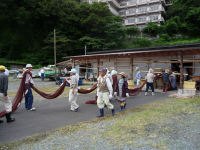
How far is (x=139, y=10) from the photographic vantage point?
51.9 meters

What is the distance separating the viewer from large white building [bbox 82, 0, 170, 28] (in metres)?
48.3

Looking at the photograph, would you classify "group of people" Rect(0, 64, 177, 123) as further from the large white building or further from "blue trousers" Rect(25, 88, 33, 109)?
the large white building

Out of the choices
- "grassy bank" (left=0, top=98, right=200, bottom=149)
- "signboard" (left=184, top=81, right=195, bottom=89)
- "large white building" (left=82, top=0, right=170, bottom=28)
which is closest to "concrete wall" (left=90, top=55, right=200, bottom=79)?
"signboard" (left=184, top=81, right=195, bottom=89)

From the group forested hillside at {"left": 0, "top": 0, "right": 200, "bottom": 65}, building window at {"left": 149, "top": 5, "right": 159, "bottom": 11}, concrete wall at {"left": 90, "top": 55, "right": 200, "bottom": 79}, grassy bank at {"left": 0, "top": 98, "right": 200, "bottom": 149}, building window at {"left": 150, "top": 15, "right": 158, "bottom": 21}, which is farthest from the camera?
building window at {"left": 149, "top": 5, "right": 159, "bottom": 11}

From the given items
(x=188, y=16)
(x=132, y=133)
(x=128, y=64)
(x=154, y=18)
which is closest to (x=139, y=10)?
(x=154, y=18)

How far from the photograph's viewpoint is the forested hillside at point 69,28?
37.3 metres

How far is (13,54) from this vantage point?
40.3 metres

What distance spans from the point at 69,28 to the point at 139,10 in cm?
2426

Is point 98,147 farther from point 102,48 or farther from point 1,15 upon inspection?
point 1,15

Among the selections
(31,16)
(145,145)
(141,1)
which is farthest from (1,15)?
(145,145)

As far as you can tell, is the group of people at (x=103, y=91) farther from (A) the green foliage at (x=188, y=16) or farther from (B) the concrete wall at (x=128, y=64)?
(A) the green foliage at (x=188, y=16)

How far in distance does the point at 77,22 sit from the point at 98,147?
39.6 metres

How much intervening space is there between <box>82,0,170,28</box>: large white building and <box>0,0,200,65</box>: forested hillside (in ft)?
22.2

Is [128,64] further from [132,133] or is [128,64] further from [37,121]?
[132,133]
